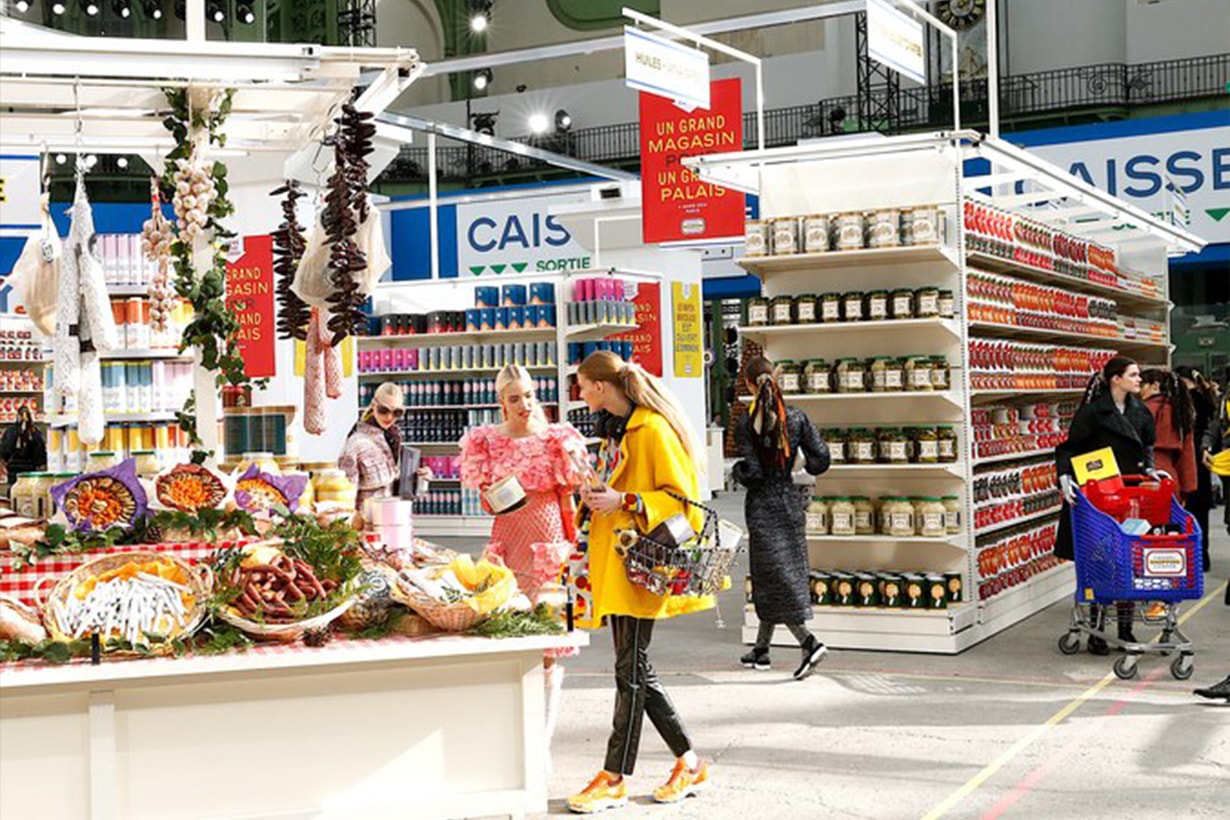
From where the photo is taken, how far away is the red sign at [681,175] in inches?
491

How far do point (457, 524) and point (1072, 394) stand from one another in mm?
7320

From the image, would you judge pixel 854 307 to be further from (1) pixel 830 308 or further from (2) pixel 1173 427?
(2) pixel 1173 427

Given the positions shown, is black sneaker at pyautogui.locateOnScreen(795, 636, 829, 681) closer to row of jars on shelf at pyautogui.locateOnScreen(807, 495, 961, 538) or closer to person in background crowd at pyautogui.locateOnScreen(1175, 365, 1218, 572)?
row of jars on shelf at pyautogui.locateOnScreen(807, 495, 961, 538)

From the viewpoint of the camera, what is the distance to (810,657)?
753cm

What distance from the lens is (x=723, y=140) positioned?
1241 centimetres

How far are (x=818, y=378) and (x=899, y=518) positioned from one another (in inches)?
35.0

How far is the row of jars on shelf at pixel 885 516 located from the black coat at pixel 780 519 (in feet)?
2.23

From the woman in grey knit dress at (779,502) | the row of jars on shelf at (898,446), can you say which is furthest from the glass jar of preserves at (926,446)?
the woman in grey knit dress at (779,502)

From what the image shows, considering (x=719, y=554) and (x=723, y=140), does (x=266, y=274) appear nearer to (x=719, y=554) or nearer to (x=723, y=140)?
(x=723, y=140)

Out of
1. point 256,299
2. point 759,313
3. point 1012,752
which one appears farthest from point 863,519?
point 256,299

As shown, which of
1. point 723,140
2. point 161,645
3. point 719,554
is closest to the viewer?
point 161,645

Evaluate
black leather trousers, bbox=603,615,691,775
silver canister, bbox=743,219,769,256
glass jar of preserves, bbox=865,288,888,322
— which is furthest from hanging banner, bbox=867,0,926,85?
black leather trousers, bbox=603,615,691,775

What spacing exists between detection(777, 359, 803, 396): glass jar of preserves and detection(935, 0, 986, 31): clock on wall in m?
18.7

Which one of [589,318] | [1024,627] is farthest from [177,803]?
[589,318]
